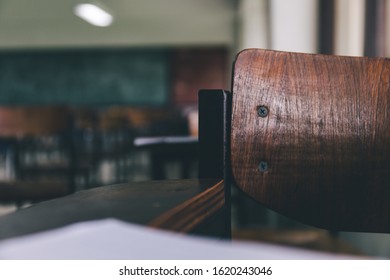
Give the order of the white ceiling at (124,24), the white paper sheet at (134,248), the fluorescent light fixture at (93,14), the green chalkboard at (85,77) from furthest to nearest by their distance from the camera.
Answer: the green chalkboard at (85,77), the white ceiling at (124,24), the fluorescent light fixture at (93,14), the white paper sheet at (134,248)

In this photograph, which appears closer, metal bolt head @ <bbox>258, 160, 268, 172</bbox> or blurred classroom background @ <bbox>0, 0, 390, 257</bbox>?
metal bolt head @ <bbox>258, 160, 268, 172</bbox>

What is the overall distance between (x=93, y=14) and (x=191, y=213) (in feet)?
27.8

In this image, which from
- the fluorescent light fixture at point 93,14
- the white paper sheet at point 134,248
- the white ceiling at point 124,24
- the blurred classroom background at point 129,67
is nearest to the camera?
the white paper sheet at point 134,248

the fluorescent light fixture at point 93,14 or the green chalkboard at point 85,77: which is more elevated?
the fluorescent light fixture at point 93,14

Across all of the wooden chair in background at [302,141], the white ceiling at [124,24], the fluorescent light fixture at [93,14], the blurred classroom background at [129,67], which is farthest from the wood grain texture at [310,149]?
the fluorescent light fixture at [93,14]

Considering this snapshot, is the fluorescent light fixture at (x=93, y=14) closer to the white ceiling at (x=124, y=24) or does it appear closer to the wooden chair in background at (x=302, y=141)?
the white ceiling at (x=124, y=24)

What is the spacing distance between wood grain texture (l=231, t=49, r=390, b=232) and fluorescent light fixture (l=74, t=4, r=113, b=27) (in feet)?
24.7

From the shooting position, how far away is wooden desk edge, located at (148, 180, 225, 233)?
34cm

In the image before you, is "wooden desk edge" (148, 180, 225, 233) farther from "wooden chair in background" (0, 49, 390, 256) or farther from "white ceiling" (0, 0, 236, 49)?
"white ceiling" (0, 0, 236, 49)

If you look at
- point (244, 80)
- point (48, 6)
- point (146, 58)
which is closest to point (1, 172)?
point (48, 6)

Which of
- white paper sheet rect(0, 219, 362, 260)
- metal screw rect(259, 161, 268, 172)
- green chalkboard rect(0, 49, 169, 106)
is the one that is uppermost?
green chalkboard rect(0, 49, 169, 106)

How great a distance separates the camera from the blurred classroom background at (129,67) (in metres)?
2.63

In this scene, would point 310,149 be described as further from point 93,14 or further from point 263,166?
point 93,14

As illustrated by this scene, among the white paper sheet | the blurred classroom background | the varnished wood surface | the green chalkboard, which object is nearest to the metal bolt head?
the varnished wood surface
